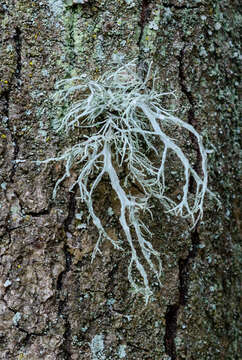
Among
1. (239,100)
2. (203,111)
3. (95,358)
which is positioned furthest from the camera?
(239,100)

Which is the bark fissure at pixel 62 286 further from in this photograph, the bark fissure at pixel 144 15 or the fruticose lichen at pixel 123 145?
the bark fissure at pixel 144 15

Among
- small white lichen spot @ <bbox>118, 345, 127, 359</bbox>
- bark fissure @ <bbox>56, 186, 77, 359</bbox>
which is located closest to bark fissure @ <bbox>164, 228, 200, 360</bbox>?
small white lichen spot @ <bbox>118, 345, 127, 359</bbox>

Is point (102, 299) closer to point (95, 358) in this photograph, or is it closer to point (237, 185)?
point (95, 358)

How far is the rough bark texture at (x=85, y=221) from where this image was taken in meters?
1.07

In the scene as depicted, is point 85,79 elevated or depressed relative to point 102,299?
elevated

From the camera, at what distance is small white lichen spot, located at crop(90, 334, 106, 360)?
1.07m

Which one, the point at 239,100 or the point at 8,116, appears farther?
the point at 239,100

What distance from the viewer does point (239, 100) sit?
1.30 metres

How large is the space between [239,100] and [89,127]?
54cm

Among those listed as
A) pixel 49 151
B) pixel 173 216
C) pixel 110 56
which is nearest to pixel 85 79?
pixel 110 56

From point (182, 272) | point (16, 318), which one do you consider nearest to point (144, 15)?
point (182, 272)

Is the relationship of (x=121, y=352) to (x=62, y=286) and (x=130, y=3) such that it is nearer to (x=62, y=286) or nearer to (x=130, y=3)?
(x=62, y=286)

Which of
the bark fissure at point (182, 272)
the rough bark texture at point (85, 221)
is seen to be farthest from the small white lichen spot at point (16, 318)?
the bark fissure at point (182, 272)

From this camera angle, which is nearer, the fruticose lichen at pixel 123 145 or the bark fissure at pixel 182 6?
the fruticose lichen at pixel 123 145
